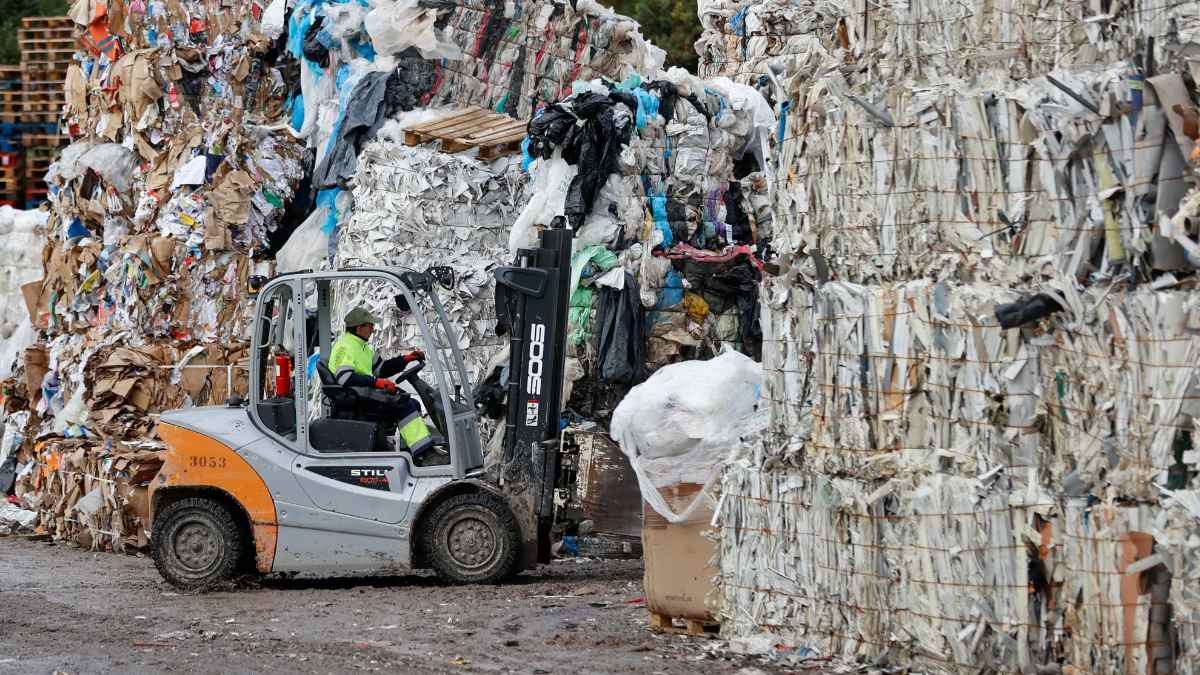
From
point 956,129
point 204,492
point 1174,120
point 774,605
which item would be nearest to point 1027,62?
point 956,129

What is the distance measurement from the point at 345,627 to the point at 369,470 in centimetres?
142

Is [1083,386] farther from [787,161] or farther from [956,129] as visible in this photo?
[787,161]

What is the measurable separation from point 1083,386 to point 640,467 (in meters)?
2.28

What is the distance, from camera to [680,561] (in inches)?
295

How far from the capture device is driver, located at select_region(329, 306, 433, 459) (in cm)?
921

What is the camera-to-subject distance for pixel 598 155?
10.6 meters

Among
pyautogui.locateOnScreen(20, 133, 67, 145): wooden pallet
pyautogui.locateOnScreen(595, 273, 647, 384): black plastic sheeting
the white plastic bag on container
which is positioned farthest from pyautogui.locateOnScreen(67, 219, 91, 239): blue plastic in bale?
pyautogui.locateOnScreen(20, 133, 67, 145): wooden pallet

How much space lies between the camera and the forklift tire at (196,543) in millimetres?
9438

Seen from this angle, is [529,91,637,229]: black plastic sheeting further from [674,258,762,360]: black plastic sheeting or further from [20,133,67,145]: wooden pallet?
[20,133,67,145]: wooden pallet

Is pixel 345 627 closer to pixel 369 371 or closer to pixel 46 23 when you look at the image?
pixel 369 371

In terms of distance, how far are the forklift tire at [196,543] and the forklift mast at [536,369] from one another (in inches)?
64.7

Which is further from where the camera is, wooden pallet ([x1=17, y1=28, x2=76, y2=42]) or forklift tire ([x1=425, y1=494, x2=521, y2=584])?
wooden pallet ([x1=17, y1=28, x2=76, y2=42])

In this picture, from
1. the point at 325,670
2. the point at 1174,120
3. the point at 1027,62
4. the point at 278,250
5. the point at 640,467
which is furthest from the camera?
the point at 278,250

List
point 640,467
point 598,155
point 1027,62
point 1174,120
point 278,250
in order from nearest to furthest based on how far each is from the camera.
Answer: point 1174,120
point 1027,62
point 640,467
point 598,155
point 278,250
